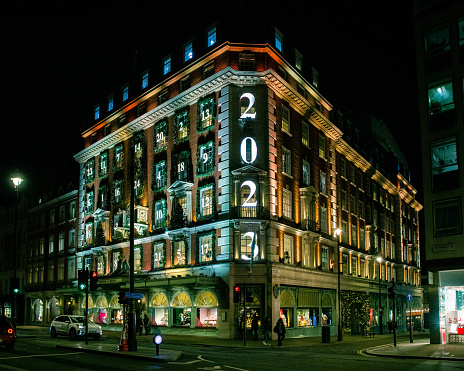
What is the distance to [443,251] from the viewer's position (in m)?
31.1

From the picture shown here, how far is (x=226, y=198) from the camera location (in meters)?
38.8

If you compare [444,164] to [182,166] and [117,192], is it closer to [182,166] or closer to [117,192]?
[182,166]

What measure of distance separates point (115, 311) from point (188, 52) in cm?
2449

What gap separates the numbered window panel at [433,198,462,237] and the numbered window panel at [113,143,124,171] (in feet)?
101

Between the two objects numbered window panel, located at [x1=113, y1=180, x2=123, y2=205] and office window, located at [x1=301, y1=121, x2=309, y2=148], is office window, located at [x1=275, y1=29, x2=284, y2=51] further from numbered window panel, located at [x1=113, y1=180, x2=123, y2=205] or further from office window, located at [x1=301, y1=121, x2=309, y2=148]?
numbered window panel, located at [x1=113, y1=180, x2=123, y2=205]

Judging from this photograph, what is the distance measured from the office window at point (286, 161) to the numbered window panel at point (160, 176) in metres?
10.4

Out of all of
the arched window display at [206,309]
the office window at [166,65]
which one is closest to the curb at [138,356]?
the arched window display at [206,309]

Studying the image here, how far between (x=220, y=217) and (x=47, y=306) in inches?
1373

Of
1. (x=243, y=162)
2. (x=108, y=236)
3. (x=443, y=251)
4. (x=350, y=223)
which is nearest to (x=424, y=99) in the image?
(x=443, y=251)

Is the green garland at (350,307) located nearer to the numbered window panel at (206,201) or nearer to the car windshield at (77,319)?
the numbered window panel at (206,201)

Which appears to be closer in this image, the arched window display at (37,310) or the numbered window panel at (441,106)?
the numbered window panel at (441,106)

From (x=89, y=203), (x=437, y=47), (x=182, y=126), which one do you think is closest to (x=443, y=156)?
(x=437, y=47)

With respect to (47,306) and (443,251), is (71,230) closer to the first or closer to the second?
(47,306)

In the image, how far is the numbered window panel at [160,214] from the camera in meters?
45.1
